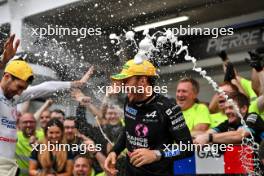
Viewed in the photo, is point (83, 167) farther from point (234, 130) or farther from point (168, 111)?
point (168, 111)

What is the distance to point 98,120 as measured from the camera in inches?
253

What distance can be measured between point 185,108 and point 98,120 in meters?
1.49

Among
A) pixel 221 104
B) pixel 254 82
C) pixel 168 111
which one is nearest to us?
pixel 168 111

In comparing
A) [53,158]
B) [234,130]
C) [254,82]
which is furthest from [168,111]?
[53,158]

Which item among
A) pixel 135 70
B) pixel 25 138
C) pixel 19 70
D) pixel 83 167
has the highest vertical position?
pixel 19 70

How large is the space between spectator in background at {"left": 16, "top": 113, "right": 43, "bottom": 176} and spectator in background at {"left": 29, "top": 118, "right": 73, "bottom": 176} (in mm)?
307

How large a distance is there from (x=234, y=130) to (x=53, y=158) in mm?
2436

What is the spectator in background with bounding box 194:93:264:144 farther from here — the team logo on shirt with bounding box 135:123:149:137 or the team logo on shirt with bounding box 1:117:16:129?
the team logo on shirt with bounding box 1:117:16:129

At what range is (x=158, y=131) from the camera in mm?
3912

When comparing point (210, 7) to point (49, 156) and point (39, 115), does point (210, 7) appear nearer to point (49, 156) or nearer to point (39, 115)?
point (39, 115)

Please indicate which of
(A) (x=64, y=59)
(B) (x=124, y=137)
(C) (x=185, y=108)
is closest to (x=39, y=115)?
(A) (x=64, y=59)

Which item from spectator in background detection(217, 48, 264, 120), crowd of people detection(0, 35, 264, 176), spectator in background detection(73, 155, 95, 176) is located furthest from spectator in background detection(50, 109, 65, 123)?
spectator in background detection(217, 48, 264, 120)

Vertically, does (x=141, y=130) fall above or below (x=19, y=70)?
below

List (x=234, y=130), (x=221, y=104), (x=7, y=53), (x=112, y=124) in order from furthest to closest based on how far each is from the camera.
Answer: (x=112, y=124) < (x=221, y=104) < (x=234, y=130) < (x=7, y=53)
